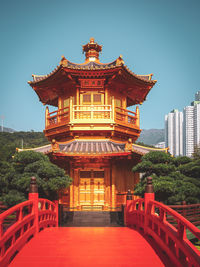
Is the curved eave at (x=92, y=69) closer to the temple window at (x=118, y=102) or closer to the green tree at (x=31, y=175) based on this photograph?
the temple window at (x=118, y=102)

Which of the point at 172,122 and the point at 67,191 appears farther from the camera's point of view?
the point at 172,122

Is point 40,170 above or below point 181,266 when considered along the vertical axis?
above

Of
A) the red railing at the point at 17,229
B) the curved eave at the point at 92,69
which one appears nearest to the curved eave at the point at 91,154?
the red railing at the point at 17,229

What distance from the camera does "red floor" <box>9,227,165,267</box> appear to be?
5.15 meters

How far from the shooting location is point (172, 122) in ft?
419

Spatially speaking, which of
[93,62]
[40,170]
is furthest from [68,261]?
[93,62]

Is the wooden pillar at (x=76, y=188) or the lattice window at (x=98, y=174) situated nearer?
the wooden pillar at (x=76, y=188)

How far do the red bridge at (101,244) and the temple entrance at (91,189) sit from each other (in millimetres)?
6940

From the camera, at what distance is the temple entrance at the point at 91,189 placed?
1445 cm

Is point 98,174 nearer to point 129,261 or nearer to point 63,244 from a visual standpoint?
point 63,244

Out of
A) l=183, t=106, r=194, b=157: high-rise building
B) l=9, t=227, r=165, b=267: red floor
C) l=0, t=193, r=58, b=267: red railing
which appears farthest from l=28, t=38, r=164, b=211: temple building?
l=183, t=106, r=194, b=157: high-rise building

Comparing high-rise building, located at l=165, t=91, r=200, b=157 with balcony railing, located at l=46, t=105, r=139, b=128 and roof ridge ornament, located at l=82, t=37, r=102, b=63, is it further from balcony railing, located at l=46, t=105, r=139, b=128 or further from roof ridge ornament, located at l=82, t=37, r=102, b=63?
balcony railing, located at l=46, t=105, r=139, b=128

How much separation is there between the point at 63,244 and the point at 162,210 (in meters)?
2.71

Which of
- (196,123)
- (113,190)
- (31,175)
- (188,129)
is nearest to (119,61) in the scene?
(113,190)
